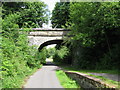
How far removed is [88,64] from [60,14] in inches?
737

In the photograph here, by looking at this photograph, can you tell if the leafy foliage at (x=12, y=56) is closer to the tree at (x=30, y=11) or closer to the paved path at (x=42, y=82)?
the paved path at (x=42, y=82)

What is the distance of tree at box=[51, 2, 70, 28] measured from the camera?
31.0m

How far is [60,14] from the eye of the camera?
105 feet

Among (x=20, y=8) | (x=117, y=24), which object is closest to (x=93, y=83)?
(x=117, y=24)

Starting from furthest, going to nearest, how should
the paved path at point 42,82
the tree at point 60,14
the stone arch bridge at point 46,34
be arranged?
the tree at point 60,14
the stone arch bridge at point 46,34
the paved path at point 42,82

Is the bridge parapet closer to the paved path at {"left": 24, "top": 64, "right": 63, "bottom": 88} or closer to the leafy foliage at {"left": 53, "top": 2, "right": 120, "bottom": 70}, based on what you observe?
the leafy foliage at {"left": 53, "top": 2, "right": 120, "bottom": 70}

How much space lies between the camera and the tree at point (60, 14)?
1221 inches

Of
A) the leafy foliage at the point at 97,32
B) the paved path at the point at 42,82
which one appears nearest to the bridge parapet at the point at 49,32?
the leafy foliage at the point at 97,32

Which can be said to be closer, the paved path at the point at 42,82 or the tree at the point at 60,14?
the paved path at the point at 42,82

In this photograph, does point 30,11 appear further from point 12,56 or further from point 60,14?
point 12,56

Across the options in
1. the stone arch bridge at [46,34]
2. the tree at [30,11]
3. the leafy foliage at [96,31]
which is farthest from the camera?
the tree at [30,11]

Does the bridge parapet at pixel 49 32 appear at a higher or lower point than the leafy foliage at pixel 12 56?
higher

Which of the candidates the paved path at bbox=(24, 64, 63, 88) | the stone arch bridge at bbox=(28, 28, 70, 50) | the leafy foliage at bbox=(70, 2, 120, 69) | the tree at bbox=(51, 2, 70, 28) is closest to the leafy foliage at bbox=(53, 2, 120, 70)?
the leafy foliage at bbox=(70, 2, 120, 69)

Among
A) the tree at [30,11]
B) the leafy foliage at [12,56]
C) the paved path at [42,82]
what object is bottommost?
the paved path at [42,82]
